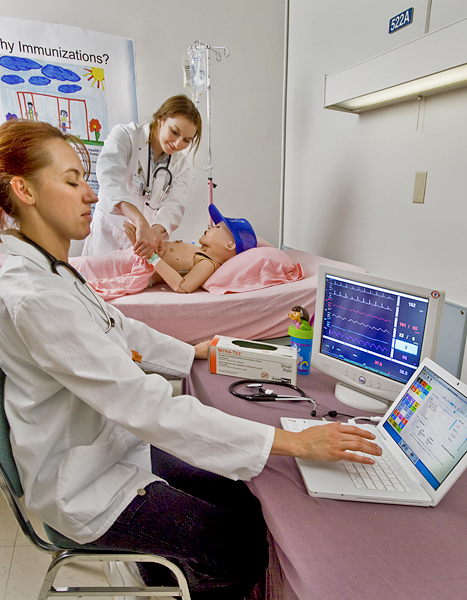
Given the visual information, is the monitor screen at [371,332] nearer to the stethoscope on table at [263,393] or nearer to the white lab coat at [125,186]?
the stethoscope on table at [263,393]

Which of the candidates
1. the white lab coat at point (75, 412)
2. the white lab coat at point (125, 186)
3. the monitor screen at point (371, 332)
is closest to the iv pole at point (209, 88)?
the white lab coat at point (125, 186)

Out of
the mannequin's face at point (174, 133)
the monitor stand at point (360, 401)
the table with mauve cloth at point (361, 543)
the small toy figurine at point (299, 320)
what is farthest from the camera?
the mannequin's face at point (174, 133)

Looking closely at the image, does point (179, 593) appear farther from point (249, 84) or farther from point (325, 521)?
point (249, 84)

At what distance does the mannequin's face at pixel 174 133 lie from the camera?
7.14 feet

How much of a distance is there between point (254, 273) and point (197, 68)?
1.56 m

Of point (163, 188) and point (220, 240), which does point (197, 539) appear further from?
point (163, 188)

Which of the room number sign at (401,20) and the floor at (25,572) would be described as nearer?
the floor at (25,572)

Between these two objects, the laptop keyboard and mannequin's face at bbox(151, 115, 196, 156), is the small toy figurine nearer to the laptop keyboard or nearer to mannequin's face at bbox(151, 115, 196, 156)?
the laptop keyboard

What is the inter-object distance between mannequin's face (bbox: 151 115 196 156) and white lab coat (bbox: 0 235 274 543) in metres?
1.59

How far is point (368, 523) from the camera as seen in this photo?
69 centimetres

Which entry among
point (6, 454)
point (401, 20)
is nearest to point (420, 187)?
point (401, 20)

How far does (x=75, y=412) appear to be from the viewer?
0.84 meters

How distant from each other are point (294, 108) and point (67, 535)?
3.05 m

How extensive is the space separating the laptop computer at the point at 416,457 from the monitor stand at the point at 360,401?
0.14 meters
